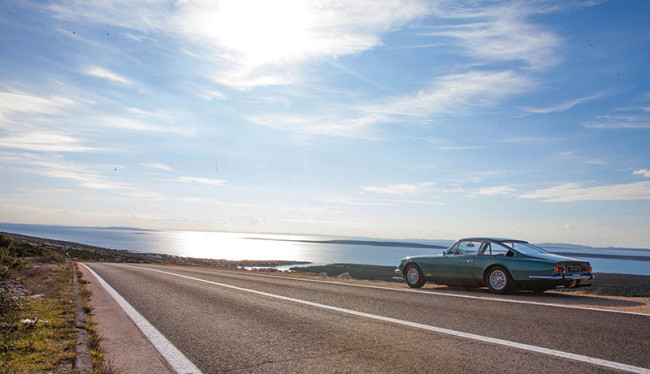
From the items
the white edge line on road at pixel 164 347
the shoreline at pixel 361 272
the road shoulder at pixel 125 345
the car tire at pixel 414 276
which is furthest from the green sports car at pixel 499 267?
the road shoulder at pixel 125 345

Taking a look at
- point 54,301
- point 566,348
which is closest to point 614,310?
point 566,348

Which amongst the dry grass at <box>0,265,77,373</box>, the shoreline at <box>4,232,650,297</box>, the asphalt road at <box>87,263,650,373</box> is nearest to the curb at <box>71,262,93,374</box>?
the dry grass at <box>0,265,77,373</box>

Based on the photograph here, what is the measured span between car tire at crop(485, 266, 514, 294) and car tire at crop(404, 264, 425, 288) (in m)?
2.27

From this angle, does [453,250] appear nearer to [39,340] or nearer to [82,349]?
[82,349]

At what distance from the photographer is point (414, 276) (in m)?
12.7

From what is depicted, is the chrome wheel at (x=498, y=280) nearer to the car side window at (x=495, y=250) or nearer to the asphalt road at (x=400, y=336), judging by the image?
the car side window at (x=495, y=250)

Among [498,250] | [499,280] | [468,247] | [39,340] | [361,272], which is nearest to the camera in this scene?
[39,340]

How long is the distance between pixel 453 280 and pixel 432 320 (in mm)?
5342

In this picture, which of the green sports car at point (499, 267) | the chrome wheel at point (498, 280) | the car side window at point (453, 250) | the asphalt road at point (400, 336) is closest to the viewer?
the asphalt road at point (400, 336)

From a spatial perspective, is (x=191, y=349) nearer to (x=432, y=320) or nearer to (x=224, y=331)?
(x=224, y=331)

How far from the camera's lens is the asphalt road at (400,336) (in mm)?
4121

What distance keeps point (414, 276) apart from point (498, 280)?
2831 mm

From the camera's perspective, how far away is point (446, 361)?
4.16m

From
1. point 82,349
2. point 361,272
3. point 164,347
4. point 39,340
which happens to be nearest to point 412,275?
point 164,347
